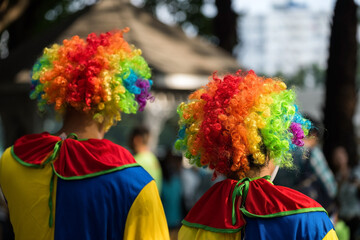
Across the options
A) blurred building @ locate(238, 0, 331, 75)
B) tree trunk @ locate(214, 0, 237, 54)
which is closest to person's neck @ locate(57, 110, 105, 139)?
tree trunk @ locate(214, 0, 237, 54)

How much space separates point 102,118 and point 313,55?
114 metres

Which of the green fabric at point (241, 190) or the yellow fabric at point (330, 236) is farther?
the green fabric at point (241, 190)

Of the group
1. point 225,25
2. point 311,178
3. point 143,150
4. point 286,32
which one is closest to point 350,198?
point 311,178

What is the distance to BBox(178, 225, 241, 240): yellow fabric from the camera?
2314 millimetres

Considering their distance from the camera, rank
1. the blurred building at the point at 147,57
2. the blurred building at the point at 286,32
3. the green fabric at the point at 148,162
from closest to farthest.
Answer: the green fabric at the point at 148,162 → the blurred building at the point at 147,57 → the blurred building at the point at 286,32

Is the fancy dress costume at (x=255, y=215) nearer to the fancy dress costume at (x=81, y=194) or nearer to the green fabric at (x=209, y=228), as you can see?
the green fabric at (x=209, y=228)

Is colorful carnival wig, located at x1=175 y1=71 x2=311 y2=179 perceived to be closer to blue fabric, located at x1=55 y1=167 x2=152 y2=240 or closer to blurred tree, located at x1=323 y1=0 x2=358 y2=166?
blue fabric, located at x1=55 y1=167 x2=152 y2=240

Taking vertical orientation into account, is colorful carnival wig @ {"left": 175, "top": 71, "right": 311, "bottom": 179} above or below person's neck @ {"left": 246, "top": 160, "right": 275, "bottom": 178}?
above

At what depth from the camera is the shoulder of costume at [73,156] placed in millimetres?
2623

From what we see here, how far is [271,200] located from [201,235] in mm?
345

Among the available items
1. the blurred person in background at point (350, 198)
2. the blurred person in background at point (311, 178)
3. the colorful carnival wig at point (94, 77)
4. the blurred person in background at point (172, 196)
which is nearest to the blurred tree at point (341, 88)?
the blurred person in background at point (350, 198)

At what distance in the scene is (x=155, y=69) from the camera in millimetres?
10359

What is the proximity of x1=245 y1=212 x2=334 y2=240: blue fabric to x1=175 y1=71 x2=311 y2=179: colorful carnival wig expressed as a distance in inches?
10.9

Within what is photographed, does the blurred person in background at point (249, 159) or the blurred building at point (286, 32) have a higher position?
the blurred building at point (286, 32)
